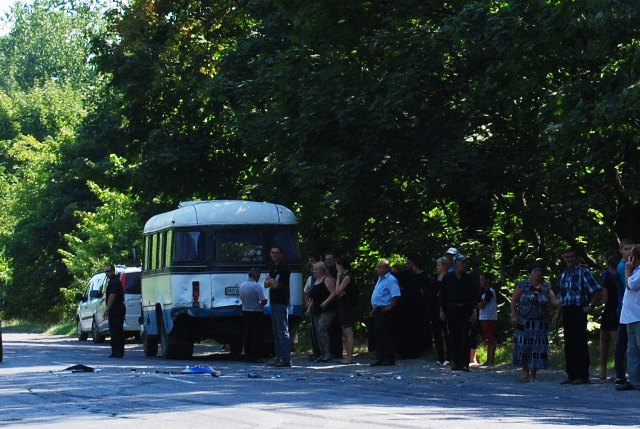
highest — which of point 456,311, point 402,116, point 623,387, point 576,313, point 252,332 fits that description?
point 402,116

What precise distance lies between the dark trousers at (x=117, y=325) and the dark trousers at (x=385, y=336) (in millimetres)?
5604

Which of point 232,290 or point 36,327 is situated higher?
point 36,327

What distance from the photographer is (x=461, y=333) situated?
907 inches

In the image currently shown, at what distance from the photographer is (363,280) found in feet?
101

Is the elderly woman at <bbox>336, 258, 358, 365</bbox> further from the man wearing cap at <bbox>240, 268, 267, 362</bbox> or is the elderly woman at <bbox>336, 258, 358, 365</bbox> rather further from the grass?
the grass

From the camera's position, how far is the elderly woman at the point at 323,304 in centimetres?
2627

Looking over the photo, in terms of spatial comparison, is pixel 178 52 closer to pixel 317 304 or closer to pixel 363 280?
pixel 363 280

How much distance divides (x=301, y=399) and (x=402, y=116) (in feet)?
35.4

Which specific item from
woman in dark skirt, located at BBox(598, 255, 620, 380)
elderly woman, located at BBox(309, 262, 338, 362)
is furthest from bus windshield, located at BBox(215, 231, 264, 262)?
woman in dark skirt, located at BBox(598, 255, 620, 380)

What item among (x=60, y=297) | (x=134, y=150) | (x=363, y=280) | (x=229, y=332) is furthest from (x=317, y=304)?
(x=60, y=297)

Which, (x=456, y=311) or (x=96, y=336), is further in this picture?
(x=96, y=336)

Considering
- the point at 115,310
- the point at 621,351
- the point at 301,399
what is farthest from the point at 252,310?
the point at 301,399

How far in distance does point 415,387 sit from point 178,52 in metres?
21.1

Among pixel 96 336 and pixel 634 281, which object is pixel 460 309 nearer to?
pixel 634 281
